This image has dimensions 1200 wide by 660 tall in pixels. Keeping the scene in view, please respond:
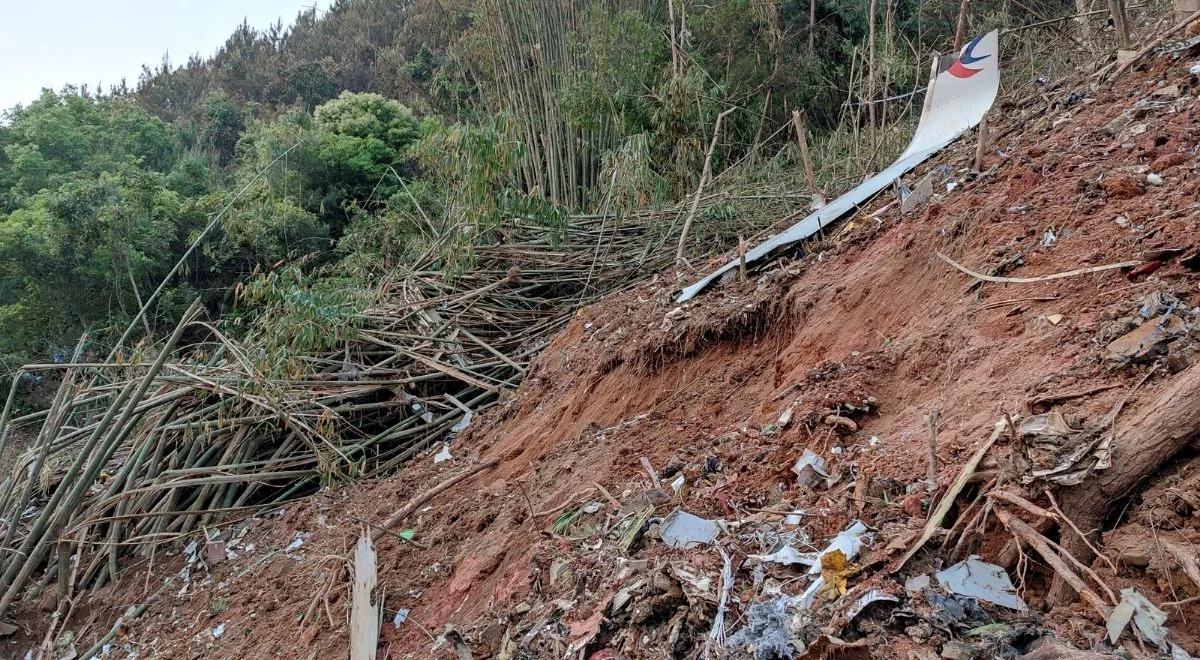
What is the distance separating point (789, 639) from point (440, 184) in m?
5.62

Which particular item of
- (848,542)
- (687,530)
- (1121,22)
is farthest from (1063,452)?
(1121,22)

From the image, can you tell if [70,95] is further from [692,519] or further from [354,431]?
[692,519]

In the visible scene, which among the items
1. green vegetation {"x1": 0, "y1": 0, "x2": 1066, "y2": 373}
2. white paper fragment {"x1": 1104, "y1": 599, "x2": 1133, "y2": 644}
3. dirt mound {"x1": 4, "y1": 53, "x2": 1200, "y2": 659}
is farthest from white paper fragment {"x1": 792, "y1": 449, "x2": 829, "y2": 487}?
green vegetation {"x1": 0, "y1": 0, "x2": 1066, "y2": 373}

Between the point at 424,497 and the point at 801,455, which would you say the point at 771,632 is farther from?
the point at 424,497

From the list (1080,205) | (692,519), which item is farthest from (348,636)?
(1080,205)

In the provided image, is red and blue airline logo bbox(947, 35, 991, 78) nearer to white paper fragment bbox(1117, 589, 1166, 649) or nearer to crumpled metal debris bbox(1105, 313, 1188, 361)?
crumpled metal debris bbox(1105, 313, 1188, 361)

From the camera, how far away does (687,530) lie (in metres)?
2.00

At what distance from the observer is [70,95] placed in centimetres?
1406

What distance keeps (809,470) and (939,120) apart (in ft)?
9.91

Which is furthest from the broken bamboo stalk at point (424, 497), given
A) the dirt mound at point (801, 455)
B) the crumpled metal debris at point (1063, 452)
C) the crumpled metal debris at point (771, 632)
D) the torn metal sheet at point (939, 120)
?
the crumpled metal debris at point (1063, 452)

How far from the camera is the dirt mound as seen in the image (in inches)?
60.3

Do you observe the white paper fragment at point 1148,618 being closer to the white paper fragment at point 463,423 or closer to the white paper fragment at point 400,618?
the white paper fragment at point 400,618

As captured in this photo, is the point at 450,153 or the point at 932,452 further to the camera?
the point at 450,153

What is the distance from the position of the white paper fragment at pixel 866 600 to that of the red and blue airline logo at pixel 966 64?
3.69 meters
